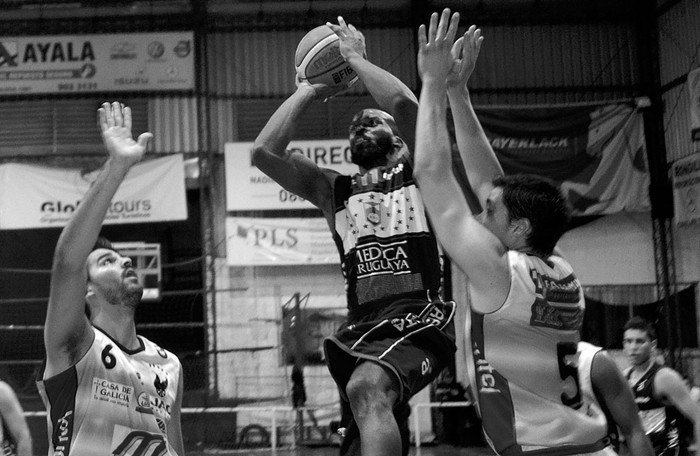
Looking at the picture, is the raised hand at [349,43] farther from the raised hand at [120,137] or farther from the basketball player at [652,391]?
the basketball player at [652,391]

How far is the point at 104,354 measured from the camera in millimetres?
3908

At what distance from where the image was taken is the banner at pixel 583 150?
55.7 feet

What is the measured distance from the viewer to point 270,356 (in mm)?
16078

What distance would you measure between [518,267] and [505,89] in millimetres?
15315

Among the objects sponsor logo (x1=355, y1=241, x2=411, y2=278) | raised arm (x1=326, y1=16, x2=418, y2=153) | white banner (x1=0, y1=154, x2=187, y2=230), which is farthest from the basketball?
white banner (x1=0, y1=154, x2=187, y2=230)

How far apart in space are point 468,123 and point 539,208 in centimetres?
69

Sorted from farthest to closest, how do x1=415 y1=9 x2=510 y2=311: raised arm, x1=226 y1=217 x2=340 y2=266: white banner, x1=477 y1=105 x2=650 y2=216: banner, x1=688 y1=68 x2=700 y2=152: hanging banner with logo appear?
x1=477 y1=105 x2=650 y2=216: banner
x1=226 y1=217 x2=340 y2=266: white banner
x1=688 y1=68 x2=700 y2=152: hanging banner with logo
x1=415 y1=9 x2=510 y2=311: raised arm

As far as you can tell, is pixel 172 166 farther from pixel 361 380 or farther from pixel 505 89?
pixel 361 380

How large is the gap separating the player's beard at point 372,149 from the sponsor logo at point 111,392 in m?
1.58

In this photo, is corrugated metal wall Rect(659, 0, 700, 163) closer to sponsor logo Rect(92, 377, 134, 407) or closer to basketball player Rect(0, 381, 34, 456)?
basketball player Rect(0, 381, 34, 456)

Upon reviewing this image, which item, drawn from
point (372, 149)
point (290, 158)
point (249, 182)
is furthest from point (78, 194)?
point (372, 149)

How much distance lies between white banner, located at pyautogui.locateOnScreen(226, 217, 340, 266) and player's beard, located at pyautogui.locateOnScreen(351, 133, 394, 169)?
11595 millimetres

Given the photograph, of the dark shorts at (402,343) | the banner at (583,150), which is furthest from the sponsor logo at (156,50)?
the dark shorts at (402,343)

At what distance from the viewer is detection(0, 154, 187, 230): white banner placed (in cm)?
1595
